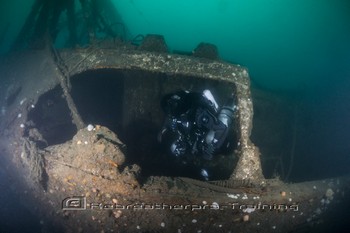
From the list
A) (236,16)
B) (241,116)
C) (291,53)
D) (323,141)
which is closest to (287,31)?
(291,53)

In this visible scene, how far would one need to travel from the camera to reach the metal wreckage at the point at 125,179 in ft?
9.95

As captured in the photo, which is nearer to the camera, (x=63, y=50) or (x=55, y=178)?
(x=55, y=178)

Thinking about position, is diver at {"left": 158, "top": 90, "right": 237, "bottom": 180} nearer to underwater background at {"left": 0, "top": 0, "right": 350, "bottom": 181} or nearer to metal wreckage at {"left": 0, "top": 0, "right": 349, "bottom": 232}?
metal wreckage at {"left": 0, "top": 0, "right": 349, "bottom": 232}

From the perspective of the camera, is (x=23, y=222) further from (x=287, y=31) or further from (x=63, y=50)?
(x=287, y=31)

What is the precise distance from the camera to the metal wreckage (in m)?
3.03

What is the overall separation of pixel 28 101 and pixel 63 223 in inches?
73.5

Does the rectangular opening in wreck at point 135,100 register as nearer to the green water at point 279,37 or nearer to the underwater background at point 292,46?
the underwater background at point 292,46

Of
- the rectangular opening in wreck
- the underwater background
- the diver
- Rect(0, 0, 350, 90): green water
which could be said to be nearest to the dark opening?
the rectangular opening in wreck

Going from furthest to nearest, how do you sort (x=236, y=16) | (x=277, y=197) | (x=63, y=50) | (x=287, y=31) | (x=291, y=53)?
(x=236, y=16) < (x=287, y=31) < (x=291, y=53) < (x=63, y=50) < (x=277, y=197)

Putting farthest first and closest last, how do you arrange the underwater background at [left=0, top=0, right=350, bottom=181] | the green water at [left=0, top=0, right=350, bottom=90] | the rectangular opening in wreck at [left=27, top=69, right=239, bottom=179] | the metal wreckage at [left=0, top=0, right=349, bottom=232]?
the green water at [left=0, top=0, right=350, bottom=90] → the underwater background at [left=0, top=0, right=350, bottom=181] → the rectangular opening in wreck at [left=27, top=69, right=239, bottom=179] → the metal wreckage at [left=0, top=0, right=349, bottom=232]

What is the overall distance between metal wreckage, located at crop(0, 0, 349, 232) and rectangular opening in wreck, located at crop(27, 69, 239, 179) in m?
0.99

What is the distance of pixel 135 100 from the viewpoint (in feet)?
19.0

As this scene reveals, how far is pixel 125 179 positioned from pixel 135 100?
3.00 m

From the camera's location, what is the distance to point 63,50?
482cm
